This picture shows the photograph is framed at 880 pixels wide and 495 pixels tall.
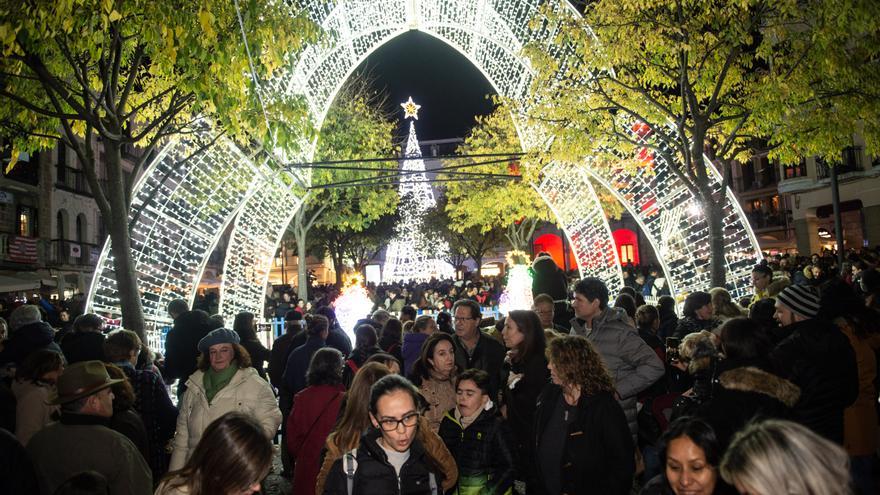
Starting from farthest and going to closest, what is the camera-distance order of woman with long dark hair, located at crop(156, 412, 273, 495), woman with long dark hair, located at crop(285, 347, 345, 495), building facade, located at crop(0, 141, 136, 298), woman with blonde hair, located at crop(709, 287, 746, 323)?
building facade, located at crop(0, 141, 136, 298), woman with blonde hair, located at crop(709, 287, 746, 323), woman with long dark hair, located at crop(285, 347, 345, 495), woman with long dark hair, located at crop(156, 412, 273, 495)

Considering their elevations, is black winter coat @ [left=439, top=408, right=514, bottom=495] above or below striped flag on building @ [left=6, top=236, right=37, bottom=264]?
below

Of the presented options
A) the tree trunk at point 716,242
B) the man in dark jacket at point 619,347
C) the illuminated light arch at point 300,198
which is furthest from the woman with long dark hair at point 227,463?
the tree trunk at point 716,242

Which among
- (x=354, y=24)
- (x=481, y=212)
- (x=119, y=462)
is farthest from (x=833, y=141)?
(x=481, y=212)

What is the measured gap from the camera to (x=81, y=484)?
2.94m

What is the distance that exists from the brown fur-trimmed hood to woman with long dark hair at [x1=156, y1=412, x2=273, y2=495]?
8.88 ft

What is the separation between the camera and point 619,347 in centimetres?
600

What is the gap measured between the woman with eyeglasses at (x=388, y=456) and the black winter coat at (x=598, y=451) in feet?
3.81

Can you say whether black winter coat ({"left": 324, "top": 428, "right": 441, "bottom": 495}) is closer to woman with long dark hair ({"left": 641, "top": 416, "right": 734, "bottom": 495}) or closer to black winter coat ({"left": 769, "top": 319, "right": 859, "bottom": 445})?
woman with long dark hair ({"left": 641, "top": 416, "right": 734, "bottom": 495})

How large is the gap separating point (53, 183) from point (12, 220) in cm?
350

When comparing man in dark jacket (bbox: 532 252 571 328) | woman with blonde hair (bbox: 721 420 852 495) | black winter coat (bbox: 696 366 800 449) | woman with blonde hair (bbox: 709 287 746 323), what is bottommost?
black winter coat (bbox: 696 366 800 449)

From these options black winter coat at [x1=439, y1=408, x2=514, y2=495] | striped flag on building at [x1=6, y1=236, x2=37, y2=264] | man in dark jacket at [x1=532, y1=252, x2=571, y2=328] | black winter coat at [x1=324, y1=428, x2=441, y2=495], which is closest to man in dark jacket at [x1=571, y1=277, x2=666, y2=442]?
black winter coat at [x1=439, y1=408, x2=514, y2=495]

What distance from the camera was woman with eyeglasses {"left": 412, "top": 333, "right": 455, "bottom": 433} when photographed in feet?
19.5

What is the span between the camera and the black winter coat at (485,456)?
4758 millimetres

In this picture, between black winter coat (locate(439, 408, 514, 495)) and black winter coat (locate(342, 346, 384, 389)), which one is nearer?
black winter coat (locate(439, 408, 514, 495))
